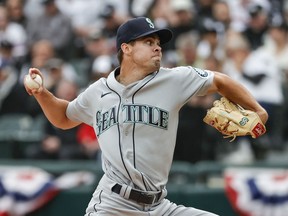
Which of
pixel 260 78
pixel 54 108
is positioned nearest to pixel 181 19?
pixel 260 78

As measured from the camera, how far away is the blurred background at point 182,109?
355 inches

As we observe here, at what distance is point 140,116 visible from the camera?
5.56 meters

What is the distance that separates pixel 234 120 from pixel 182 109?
177 inches

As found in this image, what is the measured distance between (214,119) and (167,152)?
394 millimetres

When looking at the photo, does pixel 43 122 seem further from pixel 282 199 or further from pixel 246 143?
pixel 282 199

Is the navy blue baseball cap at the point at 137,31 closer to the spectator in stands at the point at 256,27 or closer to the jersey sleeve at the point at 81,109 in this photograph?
the jersey sleeve at the point at 81,109

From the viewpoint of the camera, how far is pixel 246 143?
10.3m

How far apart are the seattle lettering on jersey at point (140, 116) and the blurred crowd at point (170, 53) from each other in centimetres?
416

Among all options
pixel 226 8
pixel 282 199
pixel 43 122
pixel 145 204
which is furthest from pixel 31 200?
pixel 226 8

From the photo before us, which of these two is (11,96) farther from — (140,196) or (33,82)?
(140,196)

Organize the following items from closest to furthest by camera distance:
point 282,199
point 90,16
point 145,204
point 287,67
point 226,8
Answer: point 145,204, point 282,199, point 287,67, point 226,8, point 90,16

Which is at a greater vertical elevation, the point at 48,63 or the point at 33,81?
the point at 33,81

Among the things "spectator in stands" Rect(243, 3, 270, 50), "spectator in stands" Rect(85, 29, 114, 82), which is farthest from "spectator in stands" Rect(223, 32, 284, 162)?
"spectator in stands" Rect(85, 29, 114, 82)

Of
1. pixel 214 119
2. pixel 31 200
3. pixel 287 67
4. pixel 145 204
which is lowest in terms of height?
pixel 31 200
